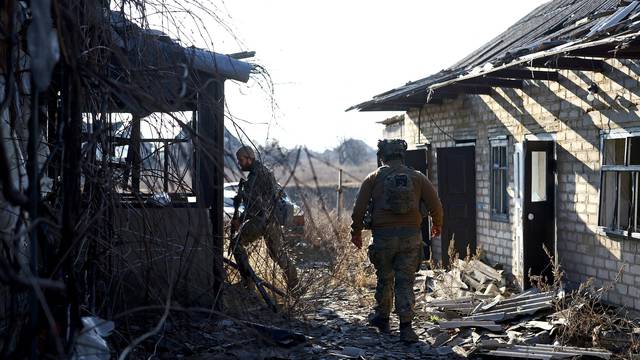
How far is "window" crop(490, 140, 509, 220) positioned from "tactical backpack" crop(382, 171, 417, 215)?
372cm

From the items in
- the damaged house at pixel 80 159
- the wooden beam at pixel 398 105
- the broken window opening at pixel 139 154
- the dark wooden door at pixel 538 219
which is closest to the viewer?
the damaged house at pixel 80 159

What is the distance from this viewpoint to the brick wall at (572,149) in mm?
7645

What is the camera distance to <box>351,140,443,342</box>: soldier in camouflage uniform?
694 centimetres

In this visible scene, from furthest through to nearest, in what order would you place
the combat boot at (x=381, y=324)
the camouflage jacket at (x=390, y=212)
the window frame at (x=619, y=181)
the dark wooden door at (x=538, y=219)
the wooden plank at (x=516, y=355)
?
the dark wooden door at (x=538, y=219)
the window frame at (x=619, y=181)
the combat boot at (x=381, y=324)
the camouflage jacket at (x=390, y=212)
the wooden plank at (x=516, y=355)

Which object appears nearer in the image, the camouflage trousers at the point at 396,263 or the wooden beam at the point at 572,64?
the camouflage trousers at the point at 396,263

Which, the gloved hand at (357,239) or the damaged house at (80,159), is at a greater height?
the damaged house at (80,159)

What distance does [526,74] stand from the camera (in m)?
9.04

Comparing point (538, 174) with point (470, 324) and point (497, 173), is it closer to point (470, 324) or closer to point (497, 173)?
point (497, 173)

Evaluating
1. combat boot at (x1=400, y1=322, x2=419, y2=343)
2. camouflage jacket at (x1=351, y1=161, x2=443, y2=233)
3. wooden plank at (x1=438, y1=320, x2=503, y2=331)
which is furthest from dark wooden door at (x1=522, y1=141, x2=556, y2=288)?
combat boot at (x1=400, y1=322, x2=419, y2=343)

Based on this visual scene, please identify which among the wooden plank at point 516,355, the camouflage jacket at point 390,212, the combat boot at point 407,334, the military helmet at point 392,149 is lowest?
the wooden plank at point 516,355

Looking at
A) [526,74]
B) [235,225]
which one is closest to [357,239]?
[235,225]

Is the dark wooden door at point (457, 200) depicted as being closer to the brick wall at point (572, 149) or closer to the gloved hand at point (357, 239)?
the brick wall at point (572, 149)

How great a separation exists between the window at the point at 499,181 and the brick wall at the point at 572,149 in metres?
0.13

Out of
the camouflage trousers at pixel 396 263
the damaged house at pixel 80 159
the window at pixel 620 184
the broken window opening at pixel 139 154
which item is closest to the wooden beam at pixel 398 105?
the window at pixel 620 184
